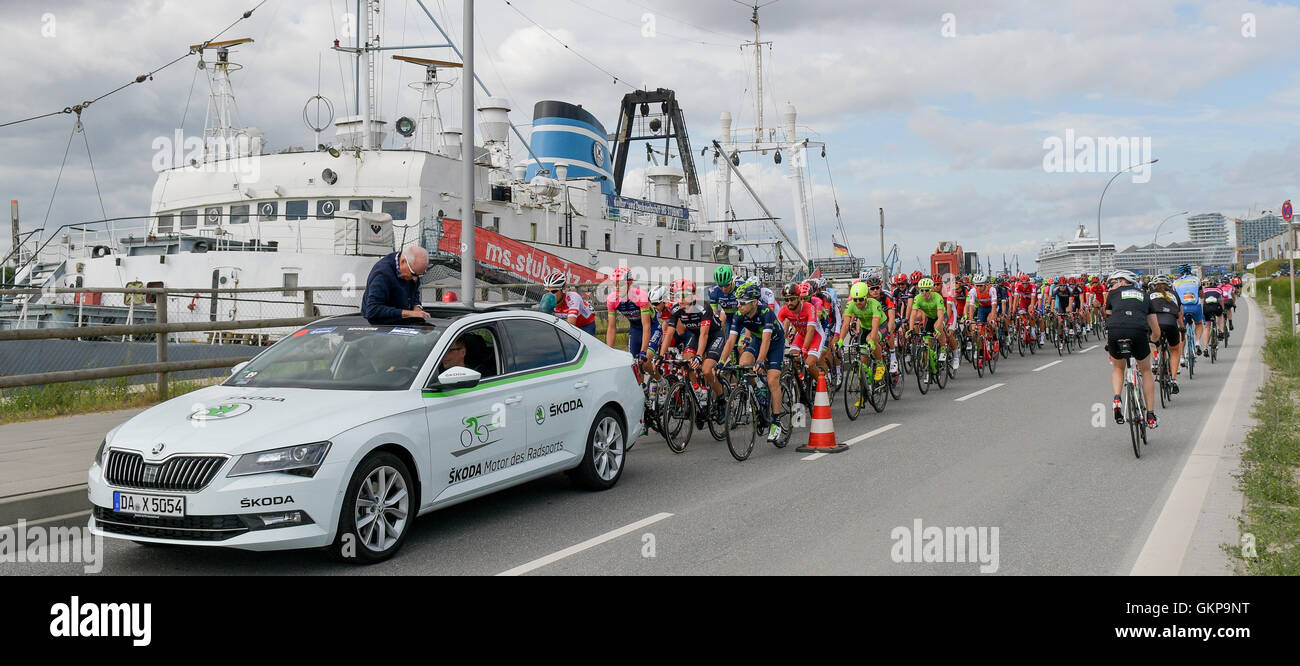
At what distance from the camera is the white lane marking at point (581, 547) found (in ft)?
18.7

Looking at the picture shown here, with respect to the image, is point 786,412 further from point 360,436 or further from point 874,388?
point 360,436

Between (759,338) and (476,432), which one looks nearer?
(476,432)

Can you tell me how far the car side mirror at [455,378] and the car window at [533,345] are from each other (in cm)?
81

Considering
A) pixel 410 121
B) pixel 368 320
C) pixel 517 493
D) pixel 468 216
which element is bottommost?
pixel 517 493

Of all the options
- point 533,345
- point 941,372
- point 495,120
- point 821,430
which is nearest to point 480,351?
point 533,345

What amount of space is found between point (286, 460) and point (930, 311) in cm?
1281

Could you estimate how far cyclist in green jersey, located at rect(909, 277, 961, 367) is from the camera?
15812 millimetres

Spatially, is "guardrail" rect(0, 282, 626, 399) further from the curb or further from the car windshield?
the car windshield

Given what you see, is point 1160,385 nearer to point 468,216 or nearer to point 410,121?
point 468,216

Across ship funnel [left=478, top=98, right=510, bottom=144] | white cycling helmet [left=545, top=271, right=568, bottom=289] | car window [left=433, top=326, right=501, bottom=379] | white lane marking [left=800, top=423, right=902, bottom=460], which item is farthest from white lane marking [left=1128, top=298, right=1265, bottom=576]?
ship funnel [left=478, top=98, right=510, bottom=144]

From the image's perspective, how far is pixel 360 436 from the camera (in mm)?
5668
